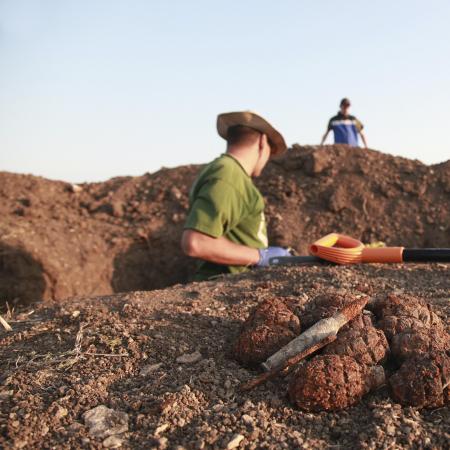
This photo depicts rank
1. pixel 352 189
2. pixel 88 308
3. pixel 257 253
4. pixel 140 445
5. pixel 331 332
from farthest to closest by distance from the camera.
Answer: pixel 352 189 → pixel 257 253 → pixel 88 308 → pixel 331 332 → pixel 140 445

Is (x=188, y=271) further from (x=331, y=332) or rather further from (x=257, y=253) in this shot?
(x=331, y=332)

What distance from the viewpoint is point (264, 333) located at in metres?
1.89

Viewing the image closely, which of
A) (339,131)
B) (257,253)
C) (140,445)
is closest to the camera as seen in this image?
Answer: (140,445)

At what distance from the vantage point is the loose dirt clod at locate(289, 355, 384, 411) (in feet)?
5.29

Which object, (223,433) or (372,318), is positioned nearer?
(223,433)

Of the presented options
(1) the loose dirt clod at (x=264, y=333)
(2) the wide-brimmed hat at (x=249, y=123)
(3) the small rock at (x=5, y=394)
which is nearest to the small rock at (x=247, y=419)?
(1) the loose dirt clod at (x=264, y=333)

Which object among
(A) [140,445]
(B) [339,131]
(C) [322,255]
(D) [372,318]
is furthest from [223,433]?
(B) [339,131]

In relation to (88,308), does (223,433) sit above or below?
below

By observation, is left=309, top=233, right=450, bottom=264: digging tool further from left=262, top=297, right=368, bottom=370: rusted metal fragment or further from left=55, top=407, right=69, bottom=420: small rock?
left=55, top=407, right=69, bottom=420: small rock

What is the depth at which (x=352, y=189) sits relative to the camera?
6926 millimetres

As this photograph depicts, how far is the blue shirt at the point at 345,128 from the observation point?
8.94 meters

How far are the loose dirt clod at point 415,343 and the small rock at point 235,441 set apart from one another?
0.64 metres

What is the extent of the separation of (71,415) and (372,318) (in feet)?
3.78

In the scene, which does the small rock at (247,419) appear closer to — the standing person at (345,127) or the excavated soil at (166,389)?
the excavated soil at (166,389)
